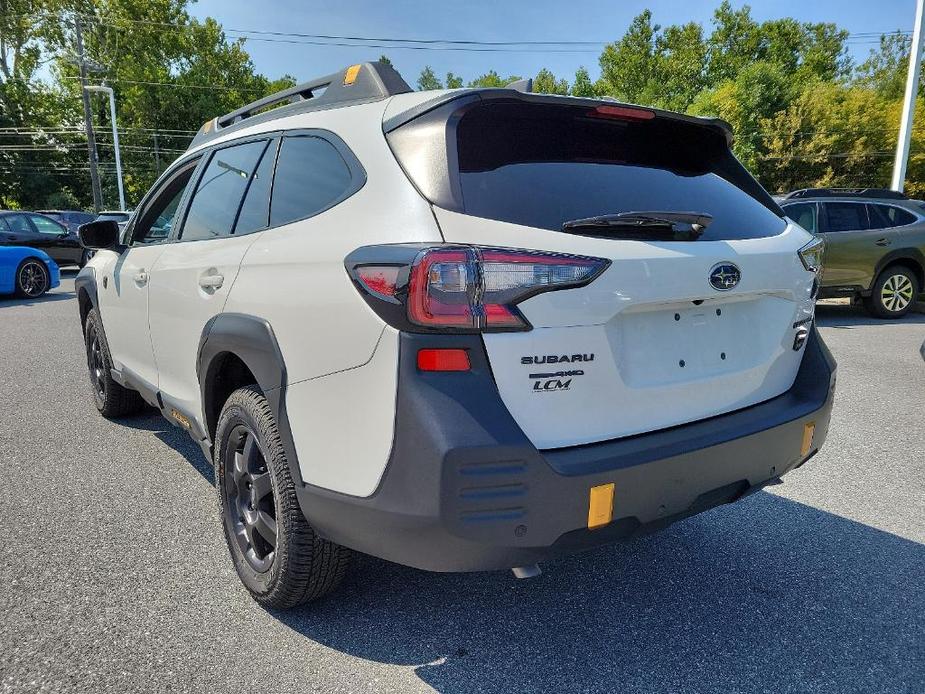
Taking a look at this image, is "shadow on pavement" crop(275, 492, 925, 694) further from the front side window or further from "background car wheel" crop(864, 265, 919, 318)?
"background car wheel" crop(864, 265, 919, 318)

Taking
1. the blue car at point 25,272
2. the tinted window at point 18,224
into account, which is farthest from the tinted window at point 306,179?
the tinted window at point 18,224

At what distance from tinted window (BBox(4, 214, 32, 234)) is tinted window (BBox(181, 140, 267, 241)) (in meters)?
16.2

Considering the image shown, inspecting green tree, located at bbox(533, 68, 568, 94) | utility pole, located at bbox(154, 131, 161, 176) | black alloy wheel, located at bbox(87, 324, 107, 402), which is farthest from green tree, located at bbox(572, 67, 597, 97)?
black alloy wheel, located at bbox(87, 324, 107, 402)

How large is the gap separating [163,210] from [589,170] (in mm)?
→ 2746

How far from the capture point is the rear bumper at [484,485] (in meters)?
1.68

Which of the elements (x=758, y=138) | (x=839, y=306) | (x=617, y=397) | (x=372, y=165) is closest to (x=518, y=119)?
(x=372, y=165)

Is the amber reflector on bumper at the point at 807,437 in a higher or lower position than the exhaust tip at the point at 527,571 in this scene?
higher

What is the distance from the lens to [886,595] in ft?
8.38

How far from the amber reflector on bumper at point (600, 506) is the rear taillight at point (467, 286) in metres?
0.48

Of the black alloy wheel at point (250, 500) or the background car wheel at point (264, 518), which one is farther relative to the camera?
the black alloy wheel at point (250, 500)

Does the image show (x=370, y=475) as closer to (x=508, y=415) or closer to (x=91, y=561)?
(x=508, y=415)

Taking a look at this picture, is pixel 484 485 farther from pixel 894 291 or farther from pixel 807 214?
→ pixel 894 291

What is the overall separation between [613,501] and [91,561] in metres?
2.27

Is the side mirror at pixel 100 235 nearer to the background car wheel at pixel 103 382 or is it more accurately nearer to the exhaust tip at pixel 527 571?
the background car wheel at pixel 103 382
